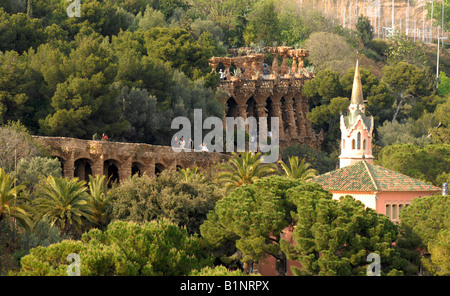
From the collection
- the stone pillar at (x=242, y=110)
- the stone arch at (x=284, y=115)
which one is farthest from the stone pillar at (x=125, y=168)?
the stone arch at (x=284, y=115)

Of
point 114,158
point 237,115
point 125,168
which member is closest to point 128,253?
point 114,158

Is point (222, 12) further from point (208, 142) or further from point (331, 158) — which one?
point (208, 142)

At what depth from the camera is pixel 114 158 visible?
74.8 m

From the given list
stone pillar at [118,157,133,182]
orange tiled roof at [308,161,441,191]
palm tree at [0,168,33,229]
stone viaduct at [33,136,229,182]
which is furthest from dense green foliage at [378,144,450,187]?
palm tree at [0,168,33,229]

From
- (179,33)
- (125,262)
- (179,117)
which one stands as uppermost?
(179,33)

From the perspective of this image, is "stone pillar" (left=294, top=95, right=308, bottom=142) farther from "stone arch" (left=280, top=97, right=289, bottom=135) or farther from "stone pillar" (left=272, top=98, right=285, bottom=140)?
"stone pillar" (left=272, top=98, right=285, bottom=140)

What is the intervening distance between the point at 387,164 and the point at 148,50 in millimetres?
22067

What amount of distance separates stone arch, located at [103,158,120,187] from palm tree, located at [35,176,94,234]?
42.2 ft

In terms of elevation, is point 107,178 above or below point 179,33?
below

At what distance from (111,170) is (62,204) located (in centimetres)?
1708

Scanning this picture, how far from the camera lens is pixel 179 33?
321ft

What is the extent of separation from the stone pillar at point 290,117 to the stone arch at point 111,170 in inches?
1448

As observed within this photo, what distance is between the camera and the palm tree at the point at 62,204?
200ft

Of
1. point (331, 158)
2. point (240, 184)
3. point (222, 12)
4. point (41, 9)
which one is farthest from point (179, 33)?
point (222, 12)
